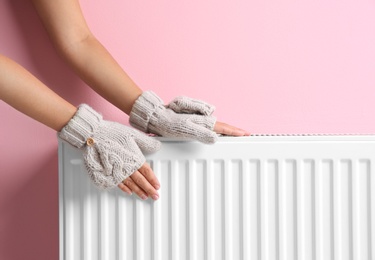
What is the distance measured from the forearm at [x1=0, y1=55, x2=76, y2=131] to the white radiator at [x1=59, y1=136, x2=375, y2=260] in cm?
6

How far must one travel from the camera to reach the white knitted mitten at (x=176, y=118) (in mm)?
953

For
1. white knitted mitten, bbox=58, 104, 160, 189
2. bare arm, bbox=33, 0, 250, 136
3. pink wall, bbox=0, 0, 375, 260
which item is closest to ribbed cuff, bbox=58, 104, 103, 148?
white knitted mitten, bbox=58, 104, 160, 189

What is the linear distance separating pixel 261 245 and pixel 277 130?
29 centimetres

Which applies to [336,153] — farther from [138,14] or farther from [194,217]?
[138,14]

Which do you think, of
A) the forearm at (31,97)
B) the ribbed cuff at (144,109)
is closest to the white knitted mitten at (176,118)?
the ribbed cuff at (144,109)

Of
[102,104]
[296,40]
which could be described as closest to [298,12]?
[296,40]

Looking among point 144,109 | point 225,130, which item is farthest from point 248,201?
point 144,109

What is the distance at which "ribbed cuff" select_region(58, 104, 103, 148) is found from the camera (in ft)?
3.09

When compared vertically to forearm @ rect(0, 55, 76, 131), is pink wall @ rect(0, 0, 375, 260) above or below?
above

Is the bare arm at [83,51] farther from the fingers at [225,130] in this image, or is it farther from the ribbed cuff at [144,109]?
the fingers at [225,130]

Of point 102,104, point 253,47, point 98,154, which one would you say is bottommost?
point 98,154

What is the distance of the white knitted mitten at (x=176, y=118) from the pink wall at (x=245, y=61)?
0.64ft

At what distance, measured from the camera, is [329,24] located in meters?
1.20

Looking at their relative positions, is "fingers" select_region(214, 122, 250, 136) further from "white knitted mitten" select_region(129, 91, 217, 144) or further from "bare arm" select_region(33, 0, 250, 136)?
"bare arm" select_region(33, 0, 250, 136)
